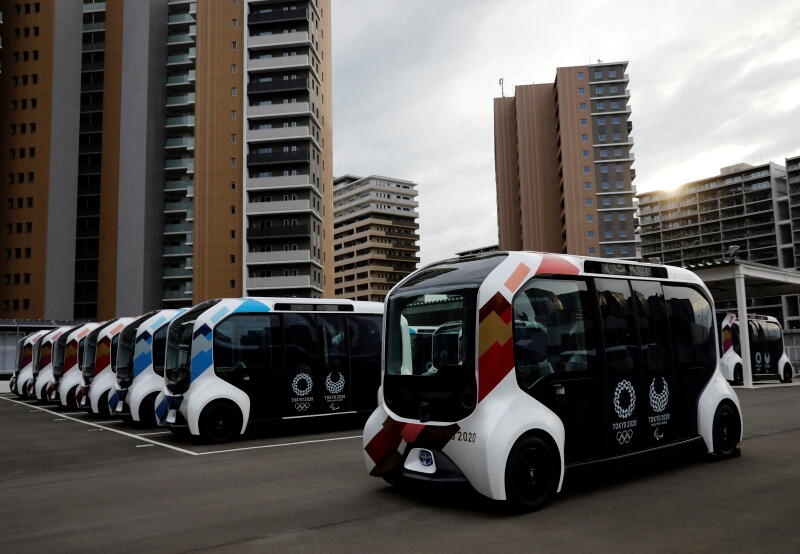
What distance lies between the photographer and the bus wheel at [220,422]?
1178 cm

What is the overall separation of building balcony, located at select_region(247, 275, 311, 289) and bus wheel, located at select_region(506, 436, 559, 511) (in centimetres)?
5087

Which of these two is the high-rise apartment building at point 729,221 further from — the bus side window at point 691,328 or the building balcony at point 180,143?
the bus side window at point 691,328

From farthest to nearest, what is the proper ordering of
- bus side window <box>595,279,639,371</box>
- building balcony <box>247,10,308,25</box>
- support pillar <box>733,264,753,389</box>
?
1. building balcony <box>247,10,308,25</box>
2. support pillar <box>733,264,753,389</box>
3. bus side window <box>595,279,639,371</box>

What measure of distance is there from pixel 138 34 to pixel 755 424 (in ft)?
237

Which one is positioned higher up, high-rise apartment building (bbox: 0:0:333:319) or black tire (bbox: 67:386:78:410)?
high-rise apartment building (bbox: 0:0:333:319)

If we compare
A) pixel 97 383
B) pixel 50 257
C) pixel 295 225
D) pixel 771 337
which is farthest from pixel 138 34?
pixel 771 337

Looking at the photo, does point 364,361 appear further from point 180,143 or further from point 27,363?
point 180,143

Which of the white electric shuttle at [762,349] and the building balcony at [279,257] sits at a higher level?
the building balcony at [279,257]

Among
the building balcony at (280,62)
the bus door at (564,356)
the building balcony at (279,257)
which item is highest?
the building balcony at (280,62)

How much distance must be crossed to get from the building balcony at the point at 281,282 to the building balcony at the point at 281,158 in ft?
35.6

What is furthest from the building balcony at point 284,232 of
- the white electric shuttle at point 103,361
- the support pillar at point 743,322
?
the support pillar at point 743,322

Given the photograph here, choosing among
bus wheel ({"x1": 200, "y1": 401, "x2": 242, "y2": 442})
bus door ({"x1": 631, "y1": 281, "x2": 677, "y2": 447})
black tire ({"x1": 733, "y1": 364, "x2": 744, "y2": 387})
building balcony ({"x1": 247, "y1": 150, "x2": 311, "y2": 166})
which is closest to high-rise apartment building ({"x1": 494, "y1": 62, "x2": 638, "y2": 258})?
building balcony ({"x1": 247, "y1": 150, "x2": 311, "y2": 166})

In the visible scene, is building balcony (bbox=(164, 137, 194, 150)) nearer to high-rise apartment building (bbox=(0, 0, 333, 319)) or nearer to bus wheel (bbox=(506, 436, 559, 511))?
high-rise apartment building (bbox=(0, 0, 333, 319))

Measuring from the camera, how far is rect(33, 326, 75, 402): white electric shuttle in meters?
22.5
